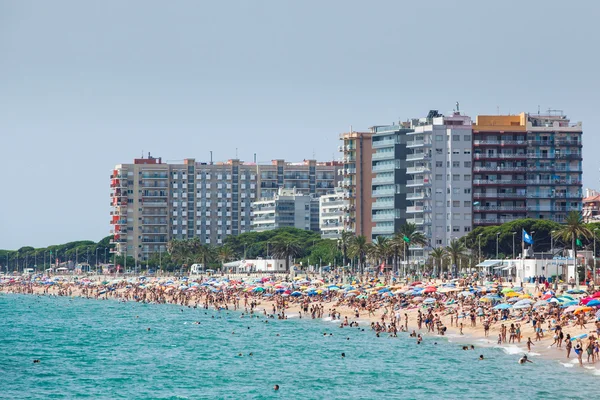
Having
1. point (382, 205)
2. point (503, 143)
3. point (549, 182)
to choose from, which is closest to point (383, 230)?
point (382, 205)

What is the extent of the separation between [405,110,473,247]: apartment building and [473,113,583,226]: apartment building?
5.95 feet

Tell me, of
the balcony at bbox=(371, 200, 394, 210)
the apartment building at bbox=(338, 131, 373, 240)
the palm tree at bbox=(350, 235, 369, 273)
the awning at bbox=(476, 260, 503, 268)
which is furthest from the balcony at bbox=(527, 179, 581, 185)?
the awning at bbox=(476, 260, 503, 268)

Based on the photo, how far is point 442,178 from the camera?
164250 mm

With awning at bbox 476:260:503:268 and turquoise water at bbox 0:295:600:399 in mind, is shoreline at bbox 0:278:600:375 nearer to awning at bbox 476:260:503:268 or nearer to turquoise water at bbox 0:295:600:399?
turquoise water at bbox 0:295:600:399

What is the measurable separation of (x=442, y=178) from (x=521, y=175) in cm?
1243

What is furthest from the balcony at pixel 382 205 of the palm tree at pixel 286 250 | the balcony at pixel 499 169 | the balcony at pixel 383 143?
the palm tree at pixel 286 250

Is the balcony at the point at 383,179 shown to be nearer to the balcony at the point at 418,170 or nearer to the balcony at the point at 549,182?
the balcony at the point at 418,170

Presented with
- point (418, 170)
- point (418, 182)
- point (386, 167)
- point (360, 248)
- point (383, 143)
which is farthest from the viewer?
point (383, 143)

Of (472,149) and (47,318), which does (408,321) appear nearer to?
(47,318)

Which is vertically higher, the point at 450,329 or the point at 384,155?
the point at 384,155

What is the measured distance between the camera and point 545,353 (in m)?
63.1

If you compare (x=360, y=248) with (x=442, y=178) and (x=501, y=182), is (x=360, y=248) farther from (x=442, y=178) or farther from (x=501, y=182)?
(x=501, y=182)

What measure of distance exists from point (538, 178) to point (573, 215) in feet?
177

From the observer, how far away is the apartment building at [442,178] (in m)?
163
